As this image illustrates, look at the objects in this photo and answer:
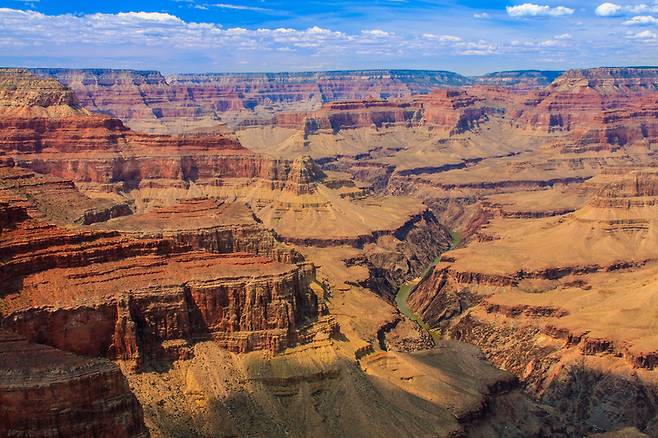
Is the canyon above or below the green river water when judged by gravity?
above

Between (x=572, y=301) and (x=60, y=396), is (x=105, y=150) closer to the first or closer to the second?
(x=572, y=301)

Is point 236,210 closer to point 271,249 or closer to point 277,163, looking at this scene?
point 271,249

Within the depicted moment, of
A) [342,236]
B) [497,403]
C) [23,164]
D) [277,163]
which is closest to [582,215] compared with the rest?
[342,236]

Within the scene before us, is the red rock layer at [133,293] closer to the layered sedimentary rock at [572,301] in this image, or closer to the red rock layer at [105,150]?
the layered sedimentary rock at [572,301]

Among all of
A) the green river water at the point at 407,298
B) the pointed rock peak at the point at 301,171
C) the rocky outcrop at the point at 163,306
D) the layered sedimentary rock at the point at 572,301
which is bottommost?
the green river water at the point at 407,298

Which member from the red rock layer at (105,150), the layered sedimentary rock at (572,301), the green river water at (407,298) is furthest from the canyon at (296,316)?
the green river water at (407,298)

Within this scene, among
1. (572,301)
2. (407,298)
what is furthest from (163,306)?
(407,298)

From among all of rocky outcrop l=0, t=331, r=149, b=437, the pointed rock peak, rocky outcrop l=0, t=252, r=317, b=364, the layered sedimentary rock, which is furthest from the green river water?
rocky outcrop l=0, t=331, r=149, b=437

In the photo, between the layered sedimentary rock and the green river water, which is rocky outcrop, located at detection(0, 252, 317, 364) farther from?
the green river water
